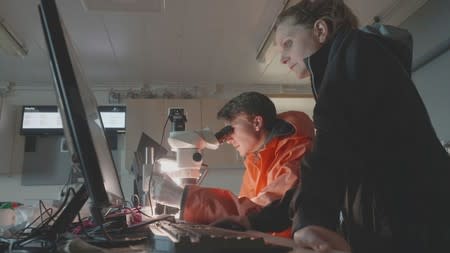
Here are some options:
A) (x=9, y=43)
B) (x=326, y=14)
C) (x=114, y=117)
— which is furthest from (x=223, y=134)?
(x=114, y=117)

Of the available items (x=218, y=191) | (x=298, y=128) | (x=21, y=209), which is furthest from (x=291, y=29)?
(x=21, y=209)

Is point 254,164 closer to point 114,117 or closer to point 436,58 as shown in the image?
point 436,58

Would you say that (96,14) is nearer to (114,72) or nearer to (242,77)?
(114,72)

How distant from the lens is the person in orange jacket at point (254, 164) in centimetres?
146

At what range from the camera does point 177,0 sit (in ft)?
9.41

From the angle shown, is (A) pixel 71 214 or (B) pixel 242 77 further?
(B) pixel 242 77

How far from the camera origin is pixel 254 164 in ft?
6.23

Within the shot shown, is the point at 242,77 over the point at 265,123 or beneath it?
over

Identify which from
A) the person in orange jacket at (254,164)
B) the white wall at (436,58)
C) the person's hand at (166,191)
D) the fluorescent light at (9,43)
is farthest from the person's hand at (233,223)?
the fluorescent light at (9,43)

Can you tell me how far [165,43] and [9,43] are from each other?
58.3 inches

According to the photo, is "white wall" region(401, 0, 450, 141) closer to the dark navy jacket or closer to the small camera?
the small camera

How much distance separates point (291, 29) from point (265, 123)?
0.87m

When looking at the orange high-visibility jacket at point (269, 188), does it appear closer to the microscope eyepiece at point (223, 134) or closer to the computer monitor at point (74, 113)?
the microscope eyepiece at point (223, 134)

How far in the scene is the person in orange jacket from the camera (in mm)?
1458
